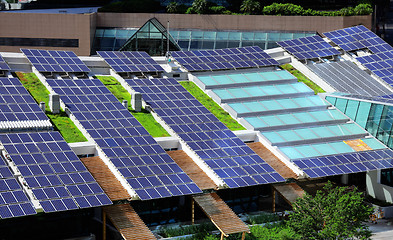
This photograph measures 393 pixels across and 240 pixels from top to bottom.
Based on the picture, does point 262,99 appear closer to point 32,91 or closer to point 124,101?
point 124,101

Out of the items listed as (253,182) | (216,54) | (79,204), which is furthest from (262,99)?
(79,204)

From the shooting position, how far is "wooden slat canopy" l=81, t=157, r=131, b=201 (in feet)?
212

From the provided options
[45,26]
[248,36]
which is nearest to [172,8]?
[248,36]

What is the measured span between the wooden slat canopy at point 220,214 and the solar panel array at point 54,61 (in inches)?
894

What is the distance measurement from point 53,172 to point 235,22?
193ft

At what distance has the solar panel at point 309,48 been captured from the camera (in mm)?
96625

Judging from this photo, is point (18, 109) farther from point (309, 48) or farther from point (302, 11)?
point (302, 11)

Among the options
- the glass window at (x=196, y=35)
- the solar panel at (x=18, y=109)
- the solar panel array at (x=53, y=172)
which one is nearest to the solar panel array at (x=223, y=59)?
the glass window at (x=196, y=35)

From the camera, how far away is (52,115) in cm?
7444

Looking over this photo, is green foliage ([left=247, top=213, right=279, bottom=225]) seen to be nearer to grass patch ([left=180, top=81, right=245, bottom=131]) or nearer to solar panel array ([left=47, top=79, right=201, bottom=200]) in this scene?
solar panel array ([left=47, top=79, right=201, bottom=200])

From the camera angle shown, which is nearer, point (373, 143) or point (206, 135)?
point (206, 135)

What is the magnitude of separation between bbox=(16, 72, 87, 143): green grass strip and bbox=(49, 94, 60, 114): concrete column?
1.64 ft

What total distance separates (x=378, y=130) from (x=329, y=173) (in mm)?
10650

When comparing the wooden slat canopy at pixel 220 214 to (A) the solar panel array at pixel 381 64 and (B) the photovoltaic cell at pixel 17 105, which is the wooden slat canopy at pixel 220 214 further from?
(A) the solar panel array at pixel 381 64
